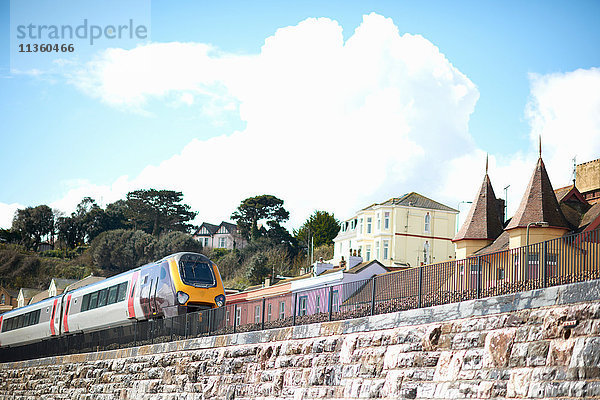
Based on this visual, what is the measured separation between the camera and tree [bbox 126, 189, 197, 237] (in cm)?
10075

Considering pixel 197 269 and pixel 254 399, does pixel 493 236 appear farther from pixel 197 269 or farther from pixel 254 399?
pixel 254 399

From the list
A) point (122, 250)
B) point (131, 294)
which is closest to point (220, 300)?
point (131, 294)

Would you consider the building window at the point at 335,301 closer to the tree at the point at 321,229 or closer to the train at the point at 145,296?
the train at the point at 145,296

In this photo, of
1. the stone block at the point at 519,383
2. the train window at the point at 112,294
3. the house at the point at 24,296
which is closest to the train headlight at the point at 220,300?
the train window at the point at 112,294

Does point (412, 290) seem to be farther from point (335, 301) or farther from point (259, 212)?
point (259, 212)

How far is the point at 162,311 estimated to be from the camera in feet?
78.9

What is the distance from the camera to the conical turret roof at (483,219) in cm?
3622

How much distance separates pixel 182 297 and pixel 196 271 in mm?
1207

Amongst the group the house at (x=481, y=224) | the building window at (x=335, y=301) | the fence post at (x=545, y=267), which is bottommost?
the building window at (x=335, y=301)

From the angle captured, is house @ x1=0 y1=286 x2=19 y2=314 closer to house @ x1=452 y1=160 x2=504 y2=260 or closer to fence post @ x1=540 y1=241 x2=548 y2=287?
house @ x1=452 y1=160 x2=504 y2=260

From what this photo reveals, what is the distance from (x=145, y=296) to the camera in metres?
25.0

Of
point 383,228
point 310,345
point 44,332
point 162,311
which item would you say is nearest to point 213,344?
point 310,345

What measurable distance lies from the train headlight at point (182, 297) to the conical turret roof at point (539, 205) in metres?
15.3

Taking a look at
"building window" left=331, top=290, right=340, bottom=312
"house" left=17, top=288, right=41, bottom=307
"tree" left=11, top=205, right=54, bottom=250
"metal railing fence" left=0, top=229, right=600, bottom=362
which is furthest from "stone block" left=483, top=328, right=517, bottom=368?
"tree" left=11, top=205, right=54, bottom=250
